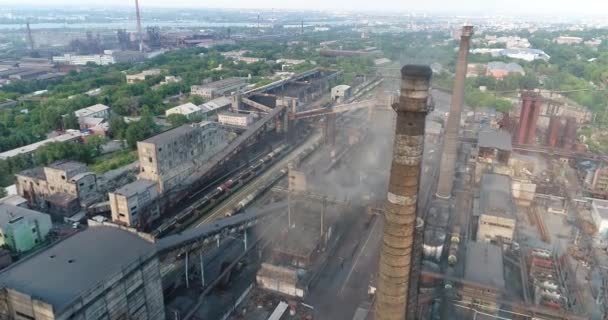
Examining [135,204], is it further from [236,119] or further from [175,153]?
[236,119]

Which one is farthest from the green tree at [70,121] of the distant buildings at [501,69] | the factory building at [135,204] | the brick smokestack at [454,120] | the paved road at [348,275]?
the distant buildings at [501,69]

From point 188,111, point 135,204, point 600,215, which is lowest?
point 600,215

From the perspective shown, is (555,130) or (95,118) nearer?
(555,130)

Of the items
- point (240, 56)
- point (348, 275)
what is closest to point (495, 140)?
point (348, 275)

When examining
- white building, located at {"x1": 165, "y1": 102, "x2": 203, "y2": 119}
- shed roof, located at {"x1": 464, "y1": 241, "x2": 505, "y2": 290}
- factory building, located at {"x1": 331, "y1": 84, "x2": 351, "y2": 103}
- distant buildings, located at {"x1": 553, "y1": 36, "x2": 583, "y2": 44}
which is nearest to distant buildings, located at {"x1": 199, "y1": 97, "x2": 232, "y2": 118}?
white building, located at {"x1": 165, "y1": 102, "x2": 203, "y2": 119}

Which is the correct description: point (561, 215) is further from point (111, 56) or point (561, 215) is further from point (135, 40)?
point (135, 40)

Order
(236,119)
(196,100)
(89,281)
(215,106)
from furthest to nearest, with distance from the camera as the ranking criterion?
(196,100) < (215,106) < (236,119) < (89,281)

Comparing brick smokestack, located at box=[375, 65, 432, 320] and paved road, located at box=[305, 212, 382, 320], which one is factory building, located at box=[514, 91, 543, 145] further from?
brick smokestack, located at box=[375, 65, 432, 320]
